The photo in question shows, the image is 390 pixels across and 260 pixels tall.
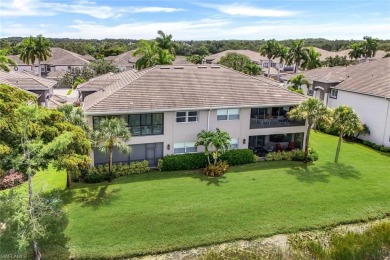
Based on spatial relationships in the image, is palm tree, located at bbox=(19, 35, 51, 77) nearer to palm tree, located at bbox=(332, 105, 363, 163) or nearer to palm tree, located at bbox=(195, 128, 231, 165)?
palm tree, located at bbox=(195, 128, 231, 165)

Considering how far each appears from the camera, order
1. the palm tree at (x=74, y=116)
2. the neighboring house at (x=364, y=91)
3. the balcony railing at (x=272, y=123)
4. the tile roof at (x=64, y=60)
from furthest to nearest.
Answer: the tile roof at (x=64, y=60)
the neighboring house at (x=364, y=91)
the balcony railing at (x=272, y=123)
the palm tree at (x=74, y=116)

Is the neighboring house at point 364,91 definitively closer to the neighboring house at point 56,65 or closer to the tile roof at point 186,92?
the tile roof at point 186,92

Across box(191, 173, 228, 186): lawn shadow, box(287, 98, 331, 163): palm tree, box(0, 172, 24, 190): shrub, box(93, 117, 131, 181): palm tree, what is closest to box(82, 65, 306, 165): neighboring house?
box(93, 117, 131, 181): palm tree

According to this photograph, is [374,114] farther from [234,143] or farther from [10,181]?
[10,181]

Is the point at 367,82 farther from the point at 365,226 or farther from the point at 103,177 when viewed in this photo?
the point at 103,177

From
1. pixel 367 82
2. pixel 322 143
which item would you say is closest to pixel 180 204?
pixel 322 143

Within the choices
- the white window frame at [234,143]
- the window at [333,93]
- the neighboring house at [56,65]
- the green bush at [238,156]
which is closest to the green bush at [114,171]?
the green bush at [238,156]

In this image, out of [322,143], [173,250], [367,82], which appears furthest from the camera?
[367,82]

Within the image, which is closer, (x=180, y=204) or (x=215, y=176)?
(x=180, y=204)
